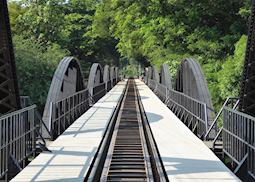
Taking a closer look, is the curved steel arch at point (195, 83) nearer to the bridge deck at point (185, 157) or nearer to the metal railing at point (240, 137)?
the bridge deck at point (185, 157)

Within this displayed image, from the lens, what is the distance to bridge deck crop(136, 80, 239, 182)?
850 centimetres

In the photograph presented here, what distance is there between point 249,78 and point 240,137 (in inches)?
47.3

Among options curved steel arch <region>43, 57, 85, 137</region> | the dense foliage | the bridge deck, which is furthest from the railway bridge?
the dense foliage

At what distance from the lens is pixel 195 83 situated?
17.5 meters

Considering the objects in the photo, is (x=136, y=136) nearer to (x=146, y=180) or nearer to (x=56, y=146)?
(x=56, y=146)

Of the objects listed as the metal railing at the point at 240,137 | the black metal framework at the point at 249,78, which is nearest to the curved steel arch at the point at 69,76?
the metal railing at the point at 240,137

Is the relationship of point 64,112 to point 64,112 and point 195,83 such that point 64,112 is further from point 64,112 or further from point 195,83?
point 195,83

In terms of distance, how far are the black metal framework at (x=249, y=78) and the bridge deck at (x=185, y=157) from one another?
1309mm

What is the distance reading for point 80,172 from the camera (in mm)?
8898

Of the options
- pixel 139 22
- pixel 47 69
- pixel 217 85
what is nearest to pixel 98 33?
pixel 139 22

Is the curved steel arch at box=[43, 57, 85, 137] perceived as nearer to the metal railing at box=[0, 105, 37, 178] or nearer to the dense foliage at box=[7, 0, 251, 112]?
the metal railing at box=[0, 105, 37, 178]

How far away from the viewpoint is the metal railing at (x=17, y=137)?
8.40 metres

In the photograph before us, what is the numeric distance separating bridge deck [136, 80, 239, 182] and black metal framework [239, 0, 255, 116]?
4.29 feet

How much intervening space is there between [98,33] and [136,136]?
56.4m
